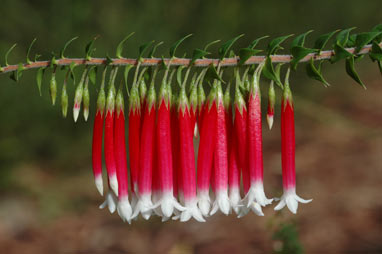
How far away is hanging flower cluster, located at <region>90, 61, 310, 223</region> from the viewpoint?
2.32 meters

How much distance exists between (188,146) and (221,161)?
162mm

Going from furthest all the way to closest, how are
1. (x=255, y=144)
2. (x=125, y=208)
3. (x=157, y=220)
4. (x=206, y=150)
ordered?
1. (x=157, y=220)
2. (x=125, y=208)
3. (x=206, y=150)
4. (x=255, y=144)

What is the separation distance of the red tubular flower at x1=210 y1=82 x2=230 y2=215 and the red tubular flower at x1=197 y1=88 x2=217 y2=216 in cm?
2

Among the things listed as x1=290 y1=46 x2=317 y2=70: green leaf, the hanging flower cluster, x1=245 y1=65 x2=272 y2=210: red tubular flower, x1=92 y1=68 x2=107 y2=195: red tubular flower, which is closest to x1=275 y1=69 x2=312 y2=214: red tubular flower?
the hanging flower cluster

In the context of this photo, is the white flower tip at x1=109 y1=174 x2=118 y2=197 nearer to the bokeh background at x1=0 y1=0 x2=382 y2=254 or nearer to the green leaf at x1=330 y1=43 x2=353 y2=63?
the green leaf at x1=330 y1=43 x2=353 y2=63

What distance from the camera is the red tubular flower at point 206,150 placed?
2.32m

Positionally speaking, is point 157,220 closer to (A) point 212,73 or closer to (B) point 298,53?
(A) point 212,73

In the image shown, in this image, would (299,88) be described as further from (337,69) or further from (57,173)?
(57,173)

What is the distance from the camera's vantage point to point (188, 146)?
7.79 ft

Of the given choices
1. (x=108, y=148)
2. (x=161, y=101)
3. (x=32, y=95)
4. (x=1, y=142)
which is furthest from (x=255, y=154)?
(x=1, y=142)

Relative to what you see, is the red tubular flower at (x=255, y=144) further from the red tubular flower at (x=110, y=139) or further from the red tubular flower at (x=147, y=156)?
the red tubular flower at (x=110, y=139)

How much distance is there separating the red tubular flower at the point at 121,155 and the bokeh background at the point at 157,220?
3865mm

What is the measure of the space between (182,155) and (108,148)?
1.12ft

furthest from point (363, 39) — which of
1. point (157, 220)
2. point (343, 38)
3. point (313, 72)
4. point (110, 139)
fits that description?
point (157, 220)
